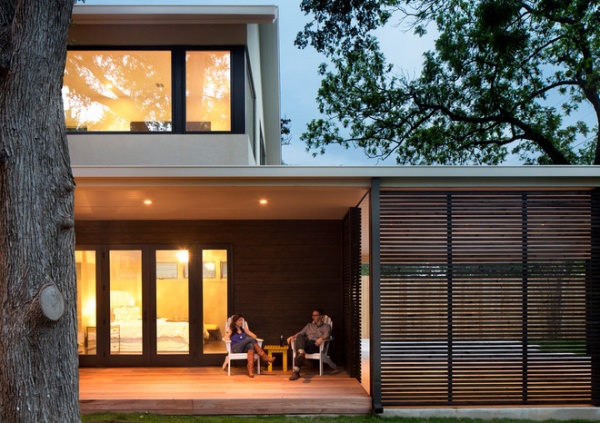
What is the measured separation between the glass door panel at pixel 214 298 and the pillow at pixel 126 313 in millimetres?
1099

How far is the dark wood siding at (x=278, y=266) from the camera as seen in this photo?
32.6 ft

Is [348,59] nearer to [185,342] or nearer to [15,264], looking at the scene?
[185,342]

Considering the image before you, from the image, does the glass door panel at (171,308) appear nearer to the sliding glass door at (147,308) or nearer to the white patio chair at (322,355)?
the sliding glass door at (147,308)

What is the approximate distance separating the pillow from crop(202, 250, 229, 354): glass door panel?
110 centimetres

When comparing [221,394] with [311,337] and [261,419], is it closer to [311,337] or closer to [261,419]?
[261,419]

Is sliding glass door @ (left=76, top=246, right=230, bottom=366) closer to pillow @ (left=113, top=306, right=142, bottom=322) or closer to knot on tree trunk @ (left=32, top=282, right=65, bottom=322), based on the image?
pillow @ (left=113, top=306, right=142, bottom=322)

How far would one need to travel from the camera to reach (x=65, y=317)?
4.42m

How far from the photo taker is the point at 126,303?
9.72 m

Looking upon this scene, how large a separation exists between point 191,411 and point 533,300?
4257mm

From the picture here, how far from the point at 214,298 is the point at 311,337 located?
1848 mm

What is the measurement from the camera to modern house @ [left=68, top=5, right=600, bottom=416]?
270 inches

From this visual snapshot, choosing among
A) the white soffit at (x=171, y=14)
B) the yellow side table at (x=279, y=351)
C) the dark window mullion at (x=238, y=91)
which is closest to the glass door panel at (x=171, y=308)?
the yellow side table at (x=279, y=351)

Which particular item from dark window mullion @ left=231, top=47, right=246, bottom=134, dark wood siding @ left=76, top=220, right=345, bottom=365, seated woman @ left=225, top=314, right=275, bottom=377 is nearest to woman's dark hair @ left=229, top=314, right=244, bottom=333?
seated woman @ left=225, top=314, right=275, bottom=377

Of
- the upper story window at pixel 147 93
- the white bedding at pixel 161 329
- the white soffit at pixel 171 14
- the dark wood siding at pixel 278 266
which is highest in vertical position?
the white soffit at pixel 171 14
